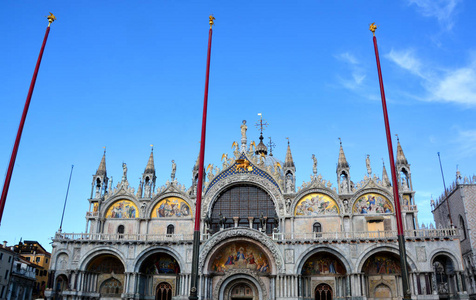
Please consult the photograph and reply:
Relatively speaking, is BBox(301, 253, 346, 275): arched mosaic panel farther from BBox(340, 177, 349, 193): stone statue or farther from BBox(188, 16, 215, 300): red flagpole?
BBox(188, 16, 215, 300): red flagpole

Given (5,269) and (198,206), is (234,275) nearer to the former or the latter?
(198,206)

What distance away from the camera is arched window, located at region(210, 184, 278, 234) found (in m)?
37.6

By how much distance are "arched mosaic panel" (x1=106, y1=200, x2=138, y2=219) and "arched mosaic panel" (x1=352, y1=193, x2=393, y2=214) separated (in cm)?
1936

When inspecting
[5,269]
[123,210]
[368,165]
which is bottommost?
[5,269]

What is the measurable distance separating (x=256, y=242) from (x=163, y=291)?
9.33 meters

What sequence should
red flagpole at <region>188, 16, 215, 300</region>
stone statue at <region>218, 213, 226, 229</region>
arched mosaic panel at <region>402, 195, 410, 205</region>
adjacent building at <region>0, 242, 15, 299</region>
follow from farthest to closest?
adjacent building at <region>0, 242, 15, 299</region>, stone statue at <region>218, 213, 226, 229</region>, arched mosaic panel at <region>402, 195, 410, 205</region>, red flagpole at <region>188, 16, 215, 300</region>

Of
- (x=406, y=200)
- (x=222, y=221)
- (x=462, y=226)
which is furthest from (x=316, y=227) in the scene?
(x=462, y=226)

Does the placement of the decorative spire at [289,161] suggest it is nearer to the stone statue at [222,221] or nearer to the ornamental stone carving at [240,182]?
the ornamental stone carving at [240,182]

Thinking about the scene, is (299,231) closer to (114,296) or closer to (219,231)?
(219,231)

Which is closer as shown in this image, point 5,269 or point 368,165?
point 368,165

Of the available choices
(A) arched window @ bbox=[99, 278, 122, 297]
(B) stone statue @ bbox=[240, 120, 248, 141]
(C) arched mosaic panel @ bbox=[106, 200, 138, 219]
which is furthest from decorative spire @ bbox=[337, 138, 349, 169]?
(A) arched window @ bbox=[99, 278, 122, 297]

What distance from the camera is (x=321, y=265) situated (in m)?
34.8

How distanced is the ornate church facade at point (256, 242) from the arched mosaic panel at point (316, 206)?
0.08 meters

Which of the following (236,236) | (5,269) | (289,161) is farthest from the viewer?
(5,269)
